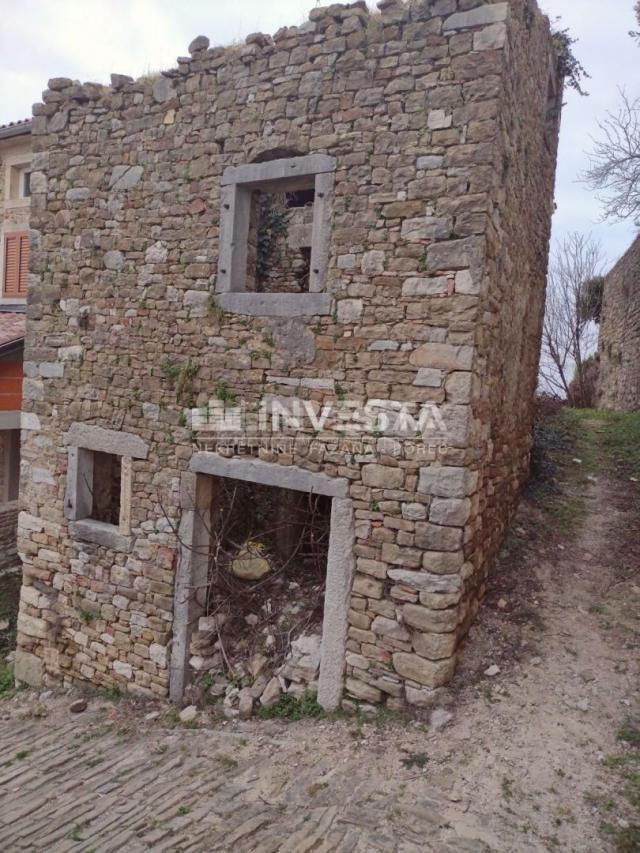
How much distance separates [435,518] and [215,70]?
13.1ft

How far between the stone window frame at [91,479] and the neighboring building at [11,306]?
3.69m

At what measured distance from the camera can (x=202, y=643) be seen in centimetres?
528

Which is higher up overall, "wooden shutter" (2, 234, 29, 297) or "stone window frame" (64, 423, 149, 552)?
"wooden shutter" (2, 234, 29, 297)

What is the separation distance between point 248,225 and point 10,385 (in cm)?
587

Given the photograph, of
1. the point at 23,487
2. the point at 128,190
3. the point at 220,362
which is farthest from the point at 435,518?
the point at 23,487

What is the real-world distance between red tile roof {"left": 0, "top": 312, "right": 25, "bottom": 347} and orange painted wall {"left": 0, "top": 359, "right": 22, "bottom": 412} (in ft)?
1.32

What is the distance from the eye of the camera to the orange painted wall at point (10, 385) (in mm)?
8938

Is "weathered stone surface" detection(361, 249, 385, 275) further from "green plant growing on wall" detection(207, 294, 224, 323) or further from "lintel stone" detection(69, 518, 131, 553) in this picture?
"lintel stone" detection(69, 518, 131, 553)

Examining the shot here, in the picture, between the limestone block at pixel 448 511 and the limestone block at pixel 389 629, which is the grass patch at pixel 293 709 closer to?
the limestone block at pixel 389 629

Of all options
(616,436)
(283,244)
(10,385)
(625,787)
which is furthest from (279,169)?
(616,436)

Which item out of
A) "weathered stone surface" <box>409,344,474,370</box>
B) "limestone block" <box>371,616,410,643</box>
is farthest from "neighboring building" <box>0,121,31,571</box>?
"limestone block" <box>371,616,410,643</box>

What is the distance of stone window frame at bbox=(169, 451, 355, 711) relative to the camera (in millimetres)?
4430

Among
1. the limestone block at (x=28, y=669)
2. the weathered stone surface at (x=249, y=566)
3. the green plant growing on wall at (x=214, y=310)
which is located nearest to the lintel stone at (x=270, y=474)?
the weathered stone surface at (x=249, y=566)

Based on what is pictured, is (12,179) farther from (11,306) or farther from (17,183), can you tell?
(11,306)
